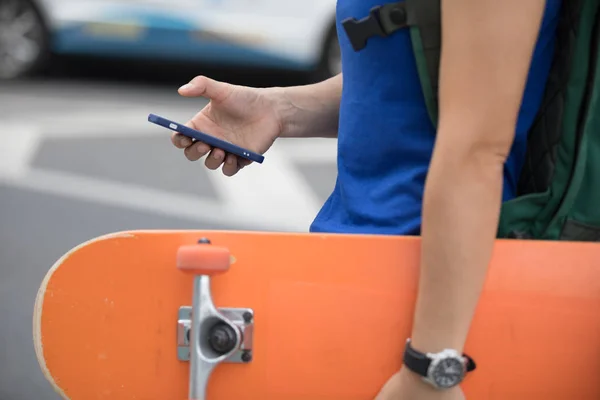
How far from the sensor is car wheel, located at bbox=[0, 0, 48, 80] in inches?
394

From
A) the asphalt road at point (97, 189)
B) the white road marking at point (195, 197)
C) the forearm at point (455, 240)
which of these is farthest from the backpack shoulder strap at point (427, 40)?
the white road marking at point (195, 197)

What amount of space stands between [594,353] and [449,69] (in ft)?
1.57

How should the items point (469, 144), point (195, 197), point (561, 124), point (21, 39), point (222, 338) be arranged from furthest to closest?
1. point (21, 39)
2. point (195, 197)
3. point (561, 124)
4. point (222, 338)
5. point (469, 144)

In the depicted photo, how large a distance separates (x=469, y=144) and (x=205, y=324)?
1.49 feet

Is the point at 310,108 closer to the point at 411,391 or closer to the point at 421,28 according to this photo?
the point at 421,28

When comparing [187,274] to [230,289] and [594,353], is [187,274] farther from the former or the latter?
[594,353]

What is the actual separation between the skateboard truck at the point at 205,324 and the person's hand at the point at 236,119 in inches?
17.6

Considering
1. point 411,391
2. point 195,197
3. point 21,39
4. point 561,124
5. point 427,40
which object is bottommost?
point 195,197

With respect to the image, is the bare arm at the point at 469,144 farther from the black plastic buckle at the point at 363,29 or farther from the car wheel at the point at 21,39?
the car wheel at the point at 21,39

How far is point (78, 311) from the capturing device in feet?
5.29

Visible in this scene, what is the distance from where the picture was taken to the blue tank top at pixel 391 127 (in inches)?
63.5

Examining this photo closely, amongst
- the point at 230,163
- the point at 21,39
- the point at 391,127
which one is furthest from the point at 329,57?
the point at 391,127

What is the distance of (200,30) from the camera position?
952 cm

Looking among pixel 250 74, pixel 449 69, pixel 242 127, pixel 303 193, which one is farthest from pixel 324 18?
pixel 449 69
